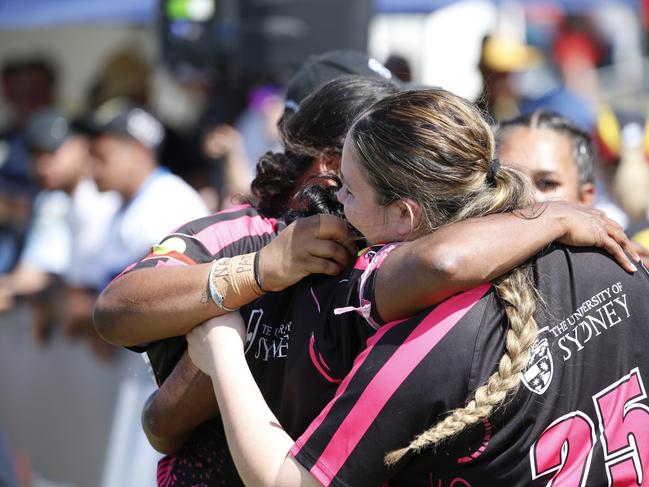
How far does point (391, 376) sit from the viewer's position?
6.05 ft

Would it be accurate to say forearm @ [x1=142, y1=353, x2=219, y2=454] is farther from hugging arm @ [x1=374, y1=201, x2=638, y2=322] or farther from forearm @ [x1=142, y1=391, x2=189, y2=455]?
hugging arm @ [x1=374, y1=201, x2=638, y2=322]

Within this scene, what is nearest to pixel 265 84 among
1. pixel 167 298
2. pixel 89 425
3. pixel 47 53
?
pixel 89 425

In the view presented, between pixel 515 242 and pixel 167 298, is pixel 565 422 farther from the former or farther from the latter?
pixel 167 298

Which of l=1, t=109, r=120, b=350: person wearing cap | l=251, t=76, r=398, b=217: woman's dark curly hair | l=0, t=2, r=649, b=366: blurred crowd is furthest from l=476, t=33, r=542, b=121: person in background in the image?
l=251, t=76, r=398, b=217: woman's dark curly hair

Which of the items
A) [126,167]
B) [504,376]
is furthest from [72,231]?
[504,376]

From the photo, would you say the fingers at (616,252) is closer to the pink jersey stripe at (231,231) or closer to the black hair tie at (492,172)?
the black hair tie at (492,172)

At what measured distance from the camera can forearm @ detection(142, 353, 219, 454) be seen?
2.21 meters

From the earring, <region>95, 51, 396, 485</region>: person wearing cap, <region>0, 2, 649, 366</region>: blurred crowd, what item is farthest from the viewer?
<region>0, 2, 649, 366</region>: blurred crowd

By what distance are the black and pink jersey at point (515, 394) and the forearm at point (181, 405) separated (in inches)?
14.3

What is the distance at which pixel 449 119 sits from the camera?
1.92 meters

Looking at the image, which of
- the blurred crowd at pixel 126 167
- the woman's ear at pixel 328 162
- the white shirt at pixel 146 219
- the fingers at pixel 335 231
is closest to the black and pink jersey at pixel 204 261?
the woman's ear at pixel 328 162

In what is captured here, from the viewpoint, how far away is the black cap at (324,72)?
9.39 ft

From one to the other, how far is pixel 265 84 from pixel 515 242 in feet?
18.2

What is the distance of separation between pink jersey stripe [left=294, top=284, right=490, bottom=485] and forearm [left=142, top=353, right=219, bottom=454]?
0.42 m
